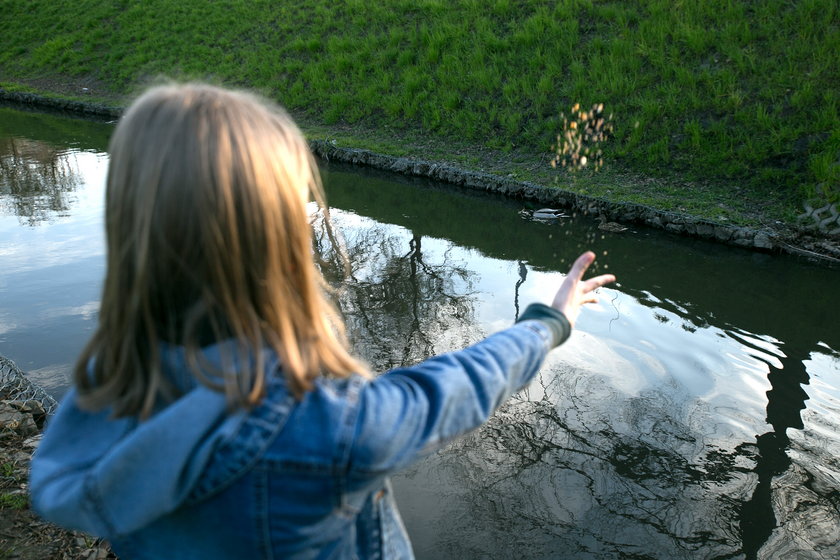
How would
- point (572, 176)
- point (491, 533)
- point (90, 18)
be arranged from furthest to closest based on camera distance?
point (90, 18) → point (572, 176) → point (491, 533)

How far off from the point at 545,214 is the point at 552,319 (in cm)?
729

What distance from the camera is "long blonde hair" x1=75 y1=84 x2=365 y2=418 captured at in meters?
0.81

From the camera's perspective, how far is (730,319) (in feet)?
17.9

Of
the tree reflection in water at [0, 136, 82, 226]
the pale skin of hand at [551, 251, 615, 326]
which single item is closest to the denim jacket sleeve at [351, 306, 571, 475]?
the pale skin of hand at [551, 251, 615, 326]

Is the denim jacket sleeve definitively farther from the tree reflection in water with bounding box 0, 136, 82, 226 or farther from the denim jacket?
the tree reflection in water with bounding box 0, 136, 82, 226

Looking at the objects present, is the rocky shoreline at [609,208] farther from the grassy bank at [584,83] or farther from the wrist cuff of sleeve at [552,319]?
the wrist cuff of sleeve at [552,319]

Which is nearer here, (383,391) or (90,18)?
(383,391)

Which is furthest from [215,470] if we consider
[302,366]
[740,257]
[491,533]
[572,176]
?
[572,176]

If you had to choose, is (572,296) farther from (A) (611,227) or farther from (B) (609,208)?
(B) (609,208)

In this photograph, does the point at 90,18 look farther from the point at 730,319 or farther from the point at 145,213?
the point at 145,213

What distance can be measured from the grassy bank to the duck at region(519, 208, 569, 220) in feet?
2.36

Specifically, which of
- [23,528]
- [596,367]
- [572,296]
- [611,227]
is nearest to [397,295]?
[596,367]

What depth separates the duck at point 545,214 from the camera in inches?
320

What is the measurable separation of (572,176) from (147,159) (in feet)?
30.0
